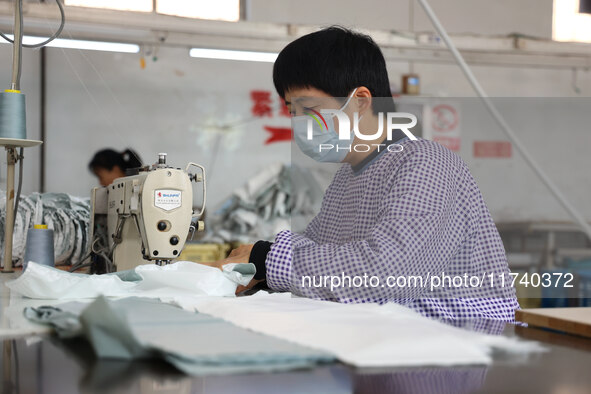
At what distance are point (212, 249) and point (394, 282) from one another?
389cm

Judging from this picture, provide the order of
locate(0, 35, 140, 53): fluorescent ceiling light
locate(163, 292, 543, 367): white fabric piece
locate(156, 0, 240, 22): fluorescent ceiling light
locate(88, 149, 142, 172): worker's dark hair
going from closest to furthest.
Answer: locate(163, 292, 543, 367): white fabric piece → locate(88, 149, 142, 172): worker's dark hair → locate(0, 35, 140, 53): fluorescent ceiling light → locate(156, 0, 240, 22): fluorescent ceiling light

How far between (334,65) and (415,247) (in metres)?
0.59

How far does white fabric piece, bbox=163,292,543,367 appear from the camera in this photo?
781mm

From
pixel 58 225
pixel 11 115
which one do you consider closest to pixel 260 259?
pixel 11 115

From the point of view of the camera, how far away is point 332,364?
0.75 m

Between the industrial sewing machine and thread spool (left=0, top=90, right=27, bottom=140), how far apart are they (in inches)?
14.5

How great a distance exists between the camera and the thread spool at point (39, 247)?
2084 mm

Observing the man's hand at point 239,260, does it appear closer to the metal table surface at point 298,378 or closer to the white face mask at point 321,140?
the white face mask at point 321,140

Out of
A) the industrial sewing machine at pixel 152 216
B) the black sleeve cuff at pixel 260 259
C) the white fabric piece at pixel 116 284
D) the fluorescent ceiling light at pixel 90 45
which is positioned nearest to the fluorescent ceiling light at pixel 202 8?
the fluorescent ceiling light at pixel 90 45

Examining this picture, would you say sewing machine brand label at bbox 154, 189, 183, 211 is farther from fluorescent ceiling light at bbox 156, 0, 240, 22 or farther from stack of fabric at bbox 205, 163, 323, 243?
fluorescent ceiling light at bbox 156, 0, 240, 22

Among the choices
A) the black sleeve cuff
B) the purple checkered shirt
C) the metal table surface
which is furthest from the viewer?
the black sleeve cuff

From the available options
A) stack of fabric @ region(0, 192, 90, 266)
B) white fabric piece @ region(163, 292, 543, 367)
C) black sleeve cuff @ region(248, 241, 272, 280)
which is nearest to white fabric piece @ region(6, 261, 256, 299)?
black sleeve cuff @ region(248, 241, 272, 280)

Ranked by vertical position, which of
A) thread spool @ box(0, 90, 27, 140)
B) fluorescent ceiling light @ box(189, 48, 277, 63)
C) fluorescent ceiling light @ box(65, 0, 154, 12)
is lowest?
thread spool @ box(0, 90, 27, 140)

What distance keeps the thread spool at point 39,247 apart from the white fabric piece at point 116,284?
0.58 metres
